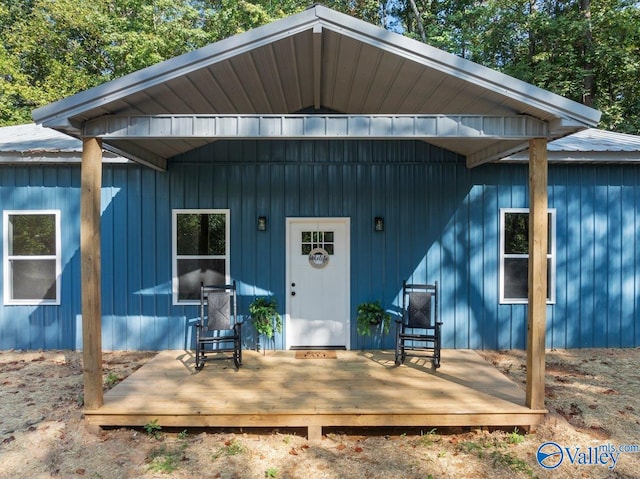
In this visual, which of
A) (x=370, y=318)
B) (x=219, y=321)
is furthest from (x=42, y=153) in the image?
(x=370, y=318)

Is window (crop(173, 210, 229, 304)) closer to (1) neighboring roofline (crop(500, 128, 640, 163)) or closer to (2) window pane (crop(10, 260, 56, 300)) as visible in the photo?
(2) window pane (crop(10, 260, 56, 300))

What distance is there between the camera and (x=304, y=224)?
5613 millimetres

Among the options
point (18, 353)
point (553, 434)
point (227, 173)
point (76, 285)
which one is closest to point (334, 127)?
point (227, 173)

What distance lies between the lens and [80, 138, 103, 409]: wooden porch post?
11.3ft

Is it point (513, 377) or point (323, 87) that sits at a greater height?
point (323, 87)

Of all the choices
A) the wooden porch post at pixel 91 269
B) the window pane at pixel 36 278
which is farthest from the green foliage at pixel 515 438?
the window pane at pixel 36 278

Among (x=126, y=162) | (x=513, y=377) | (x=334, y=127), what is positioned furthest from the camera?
(x=126, y=162)

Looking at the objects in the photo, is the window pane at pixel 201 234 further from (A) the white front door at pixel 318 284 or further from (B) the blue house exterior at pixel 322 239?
(A) the white front door at pixel 318 284

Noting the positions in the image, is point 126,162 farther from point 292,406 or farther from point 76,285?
point 292,406

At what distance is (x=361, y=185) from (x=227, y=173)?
193 cm

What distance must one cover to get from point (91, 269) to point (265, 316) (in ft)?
7.88

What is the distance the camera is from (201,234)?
5648 mm

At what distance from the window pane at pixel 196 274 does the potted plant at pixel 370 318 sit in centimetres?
202

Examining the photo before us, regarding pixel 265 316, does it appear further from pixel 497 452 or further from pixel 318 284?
pixel 497 452
